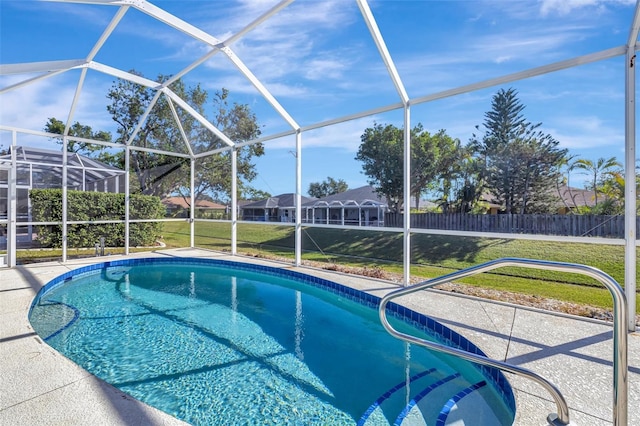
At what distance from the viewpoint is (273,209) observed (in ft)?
33.6

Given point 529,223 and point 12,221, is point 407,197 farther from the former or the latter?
point 12,221

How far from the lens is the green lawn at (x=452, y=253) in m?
4.88

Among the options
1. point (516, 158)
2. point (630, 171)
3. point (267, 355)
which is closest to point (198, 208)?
point (267, 355)

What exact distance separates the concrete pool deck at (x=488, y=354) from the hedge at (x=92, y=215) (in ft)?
14.2

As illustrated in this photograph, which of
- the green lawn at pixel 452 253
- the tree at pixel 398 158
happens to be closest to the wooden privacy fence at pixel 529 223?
the green lawn at pixel 452 253

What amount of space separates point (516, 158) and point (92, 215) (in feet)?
36.0

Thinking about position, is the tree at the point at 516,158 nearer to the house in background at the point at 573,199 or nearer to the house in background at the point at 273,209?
the house in background at the point at 573,199

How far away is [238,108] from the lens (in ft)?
40.5

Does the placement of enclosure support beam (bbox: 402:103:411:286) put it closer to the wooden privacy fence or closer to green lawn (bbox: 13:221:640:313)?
the wooden privacy fence

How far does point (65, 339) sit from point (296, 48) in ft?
22.0

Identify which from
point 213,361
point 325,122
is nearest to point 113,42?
point 325,122

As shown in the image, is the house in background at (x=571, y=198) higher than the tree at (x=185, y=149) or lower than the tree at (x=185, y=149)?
lower

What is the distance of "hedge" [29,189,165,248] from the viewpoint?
8547 millimetres

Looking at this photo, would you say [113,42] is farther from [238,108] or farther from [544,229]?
[544,229]
